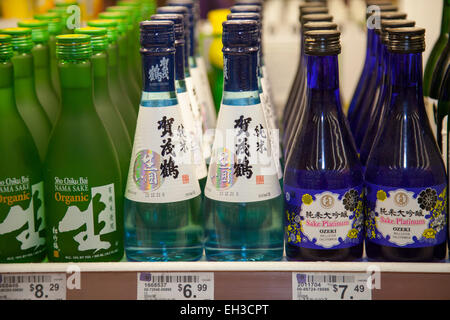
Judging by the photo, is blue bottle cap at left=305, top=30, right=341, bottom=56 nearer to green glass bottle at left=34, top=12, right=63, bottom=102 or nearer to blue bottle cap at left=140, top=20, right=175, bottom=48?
blue bottle cap at left=140, top=20, right=175, bottom=48

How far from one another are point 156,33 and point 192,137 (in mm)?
255

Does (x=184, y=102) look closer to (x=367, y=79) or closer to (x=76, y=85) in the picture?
(x=76, y=85)

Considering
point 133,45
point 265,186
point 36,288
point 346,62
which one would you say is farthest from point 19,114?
point 346,62

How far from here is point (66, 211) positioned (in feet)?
3.46

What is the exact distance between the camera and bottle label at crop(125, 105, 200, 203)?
1.06 m

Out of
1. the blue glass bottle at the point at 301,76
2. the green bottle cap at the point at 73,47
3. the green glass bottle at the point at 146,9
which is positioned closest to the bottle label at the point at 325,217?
the green bottle cap at the point at 73,47

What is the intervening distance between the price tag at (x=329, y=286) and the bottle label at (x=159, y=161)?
0.24m

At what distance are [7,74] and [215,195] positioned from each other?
0.41 metres

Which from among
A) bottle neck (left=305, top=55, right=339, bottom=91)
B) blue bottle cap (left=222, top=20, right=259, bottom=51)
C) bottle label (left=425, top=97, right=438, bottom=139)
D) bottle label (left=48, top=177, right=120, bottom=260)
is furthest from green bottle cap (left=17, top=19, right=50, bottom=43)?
bottle label (left=425, top=97, right=438, bottom=139)

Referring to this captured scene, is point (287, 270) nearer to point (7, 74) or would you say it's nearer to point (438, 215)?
point (438, 215)

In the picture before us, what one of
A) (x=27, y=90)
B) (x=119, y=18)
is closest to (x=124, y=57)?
(x=119, y=18)

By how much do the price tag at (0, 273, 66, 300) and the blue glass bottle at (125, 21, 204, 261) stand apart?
0.48ft

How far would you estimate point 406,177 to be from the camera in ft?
3.46

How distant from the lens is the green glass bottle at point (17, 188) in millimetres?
1061
